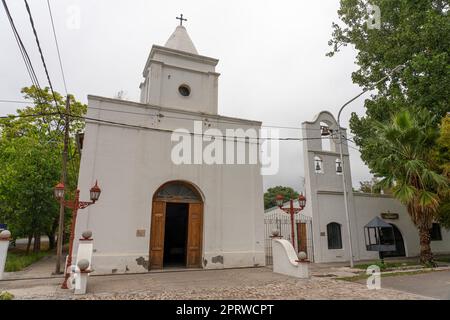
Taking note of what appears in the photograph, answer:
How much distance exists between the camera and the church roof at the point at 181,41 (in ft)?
46.3

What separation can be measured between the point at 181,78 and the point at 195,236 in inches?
285

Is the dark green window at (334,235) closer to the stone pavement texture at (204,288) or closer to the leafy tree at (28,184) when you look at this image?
the stone pavement texture at (204,288)

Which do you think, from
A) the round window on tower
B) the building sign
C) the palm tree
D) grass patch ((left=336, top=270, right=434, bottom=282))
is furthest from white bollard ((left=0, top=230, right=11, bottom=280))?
the building sign

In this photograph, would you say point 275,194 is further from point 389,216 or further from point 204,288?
point 204,288

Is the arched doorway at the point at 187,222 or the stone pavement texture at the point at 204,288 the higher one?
the arched doorway at the point at 187,222

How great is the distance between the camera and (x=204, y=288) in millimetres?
8000

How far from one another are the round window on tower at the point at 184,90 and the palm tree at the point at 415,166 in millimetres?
9329

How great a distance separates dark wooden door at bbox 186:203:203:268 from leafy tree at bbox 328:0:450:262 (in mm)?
8743

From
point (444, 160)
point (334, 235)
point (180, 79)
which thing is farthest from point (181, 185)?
point (444, 160)

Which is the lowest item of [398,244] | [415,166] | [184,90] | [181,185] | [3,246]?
[398,244]

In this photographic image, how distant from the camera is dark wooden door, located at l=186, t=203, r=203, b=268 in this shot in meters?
12.0

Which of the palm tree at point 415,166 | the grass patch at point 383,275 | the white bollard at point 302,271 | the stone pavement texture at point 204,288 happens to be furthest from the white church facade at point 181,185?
the grass patch at point 383,275

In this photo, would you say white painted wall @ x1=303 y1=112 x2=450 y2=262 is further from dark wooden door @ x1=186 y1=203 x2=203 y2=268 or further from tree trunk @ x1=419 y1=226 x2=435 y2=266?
dark wooden door @ x1=186 y1=203 x2=203 y2=268

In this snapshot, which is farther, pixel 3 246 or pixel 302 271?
pixel 302 271
